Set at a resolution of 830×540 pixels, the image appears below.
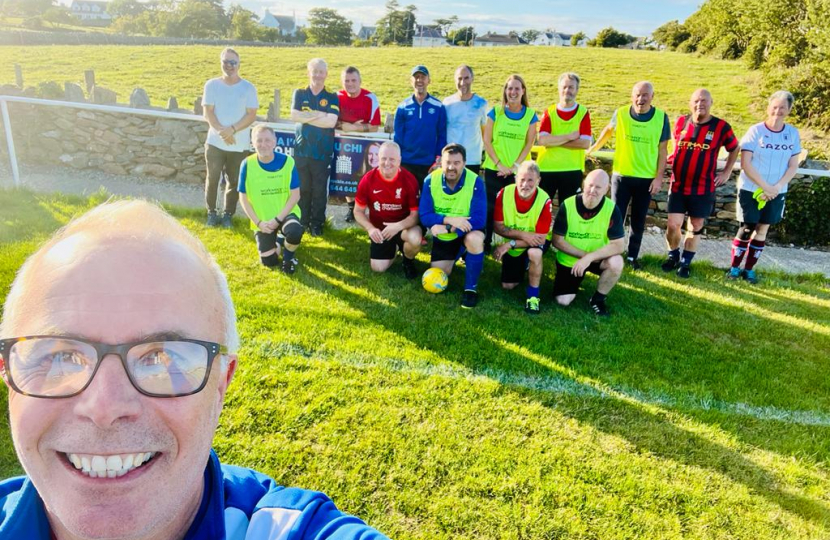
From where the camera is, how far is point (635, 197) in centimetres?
664

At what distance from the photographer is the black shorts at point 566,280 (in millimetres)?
5594

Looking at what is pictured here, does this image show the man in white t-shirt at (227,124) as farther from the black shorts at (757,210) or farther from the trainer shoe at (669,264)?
the black shorts at (757,210)

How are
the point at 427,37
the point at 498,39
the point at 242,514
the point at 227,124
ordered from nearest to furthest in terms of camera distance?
the point at 242,514, the point at 227,124, the point at 427,37, the point at 498,39

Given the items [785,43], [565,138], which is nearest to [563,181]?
[565,138]

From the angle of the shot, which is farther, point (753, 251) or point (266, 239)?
point (753, 251)

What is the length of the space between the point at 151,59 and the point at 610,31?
129 feet

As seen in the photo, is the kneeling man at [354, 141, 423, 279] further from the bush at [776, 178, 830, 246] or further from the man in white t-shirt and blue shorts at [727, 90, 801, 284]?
the bush at [776, 178, 830, 246]

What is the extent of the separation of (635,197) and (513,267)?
207 cm

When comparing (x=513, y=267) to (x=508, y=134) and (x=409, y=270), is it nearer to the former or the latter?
(x=409, y=270)

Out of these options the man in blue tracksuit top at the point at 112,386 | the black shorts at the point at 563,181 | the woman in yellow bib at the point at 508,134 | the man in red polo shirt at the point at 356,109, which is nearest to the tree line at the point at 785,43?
the black shorts at the point at 563,181

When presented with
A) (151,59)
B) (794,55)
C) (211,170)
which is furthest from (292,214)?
(151,59)

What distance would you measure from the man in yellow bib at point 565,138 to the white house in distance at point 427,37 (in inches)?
3119

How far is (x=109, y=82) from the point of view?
18703mm

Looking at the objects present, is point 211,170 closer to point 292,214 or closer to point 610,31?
point 292,214
